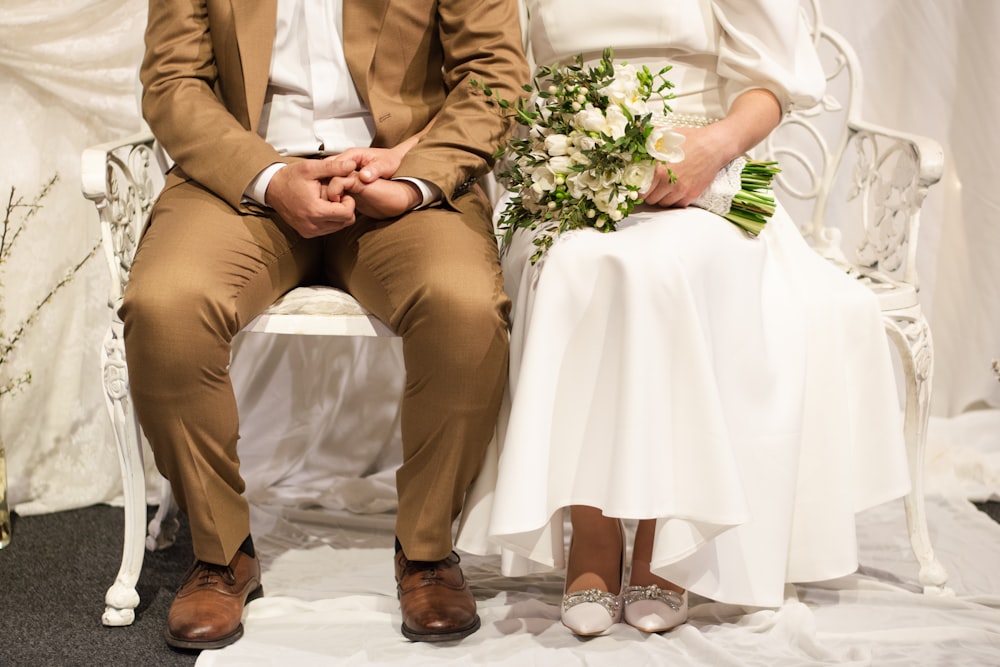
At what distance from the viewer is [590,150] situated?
2.06m

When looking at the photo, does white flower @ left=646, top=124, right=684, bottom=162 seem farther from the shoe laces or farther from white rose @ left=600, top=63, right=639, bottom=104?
the shoe laces

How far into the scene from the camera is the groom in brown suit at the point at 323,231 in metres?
2.10

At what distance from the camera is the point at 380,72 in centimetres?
245

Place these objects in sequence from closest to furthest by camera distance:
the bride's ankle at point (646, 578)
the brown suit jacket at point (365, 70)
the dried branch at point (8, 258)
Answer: the bride's ankle at point (646, 578)
the brown suit jacket at point (365, 70)
the dried branch at point (8, 258)

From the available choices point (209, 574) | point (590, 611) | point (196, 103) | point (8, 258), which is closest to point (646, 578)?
point (590, 611)

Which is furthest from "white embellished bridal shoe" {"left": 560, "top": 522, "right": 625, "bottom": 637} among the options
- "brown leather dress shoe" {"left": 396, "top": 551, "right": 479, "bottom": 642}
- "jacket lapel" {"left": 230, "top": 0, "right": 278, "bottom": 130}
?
"jacket lapel" {"left": 230, "top": 0, "right": 278, "bottom": 130}

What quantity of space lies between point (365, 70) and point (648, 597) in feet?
4.30

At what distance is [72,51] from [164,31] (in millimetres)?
622

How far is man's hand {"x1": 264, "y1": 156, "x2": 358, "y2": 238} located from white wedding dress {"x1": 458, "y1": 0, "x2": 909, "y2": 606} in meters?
0.39

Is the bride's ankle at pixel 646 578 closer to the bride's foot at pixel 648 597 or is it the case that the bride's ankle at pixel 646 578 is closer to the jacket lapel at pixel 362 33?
the bride's foot at pixel 648 597

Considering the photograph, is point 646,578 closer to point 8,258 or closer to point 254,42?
point 254,42

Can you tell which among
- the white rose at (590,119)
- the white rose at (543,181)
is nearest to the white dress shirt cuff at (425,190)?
the white rose at (543,181)

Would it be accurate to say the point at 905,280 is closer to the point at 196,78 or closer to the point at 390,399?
the point at 390,399

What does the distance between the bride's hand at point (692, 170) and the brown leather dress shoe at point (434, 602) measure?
0.89m
